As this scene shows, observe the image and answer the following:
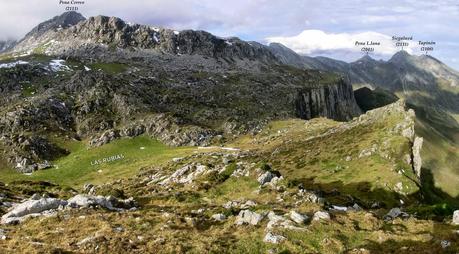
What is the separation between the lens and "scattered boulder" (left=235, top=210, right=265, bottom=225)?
37.1 m

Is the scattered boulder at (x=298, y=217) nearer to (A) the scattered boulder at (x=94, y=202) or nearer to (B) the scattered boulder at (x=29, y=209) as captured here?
(A) the scattered boulder at (x=94, y=202)

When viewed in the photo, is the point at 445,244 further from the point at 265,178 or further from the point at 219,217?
the point at 265,178

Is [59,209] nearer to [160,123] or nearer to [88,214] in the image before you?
[88,214]

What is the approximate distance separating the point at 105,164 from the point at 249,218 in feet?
349

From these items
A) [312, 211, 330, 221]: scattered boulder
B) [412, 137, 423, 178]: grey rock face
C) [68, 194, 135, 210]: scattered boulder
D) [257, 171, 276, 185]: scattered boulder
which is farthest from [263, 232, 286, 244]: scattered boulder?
[412, 137, 423, 178]: grey rock face

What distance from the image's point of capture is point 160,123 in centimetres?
16800

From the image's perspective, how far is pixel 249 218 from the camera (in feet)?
123

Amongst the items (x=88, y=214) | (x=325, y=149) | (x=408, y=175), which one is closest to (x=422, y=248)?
(x=88, y=214)

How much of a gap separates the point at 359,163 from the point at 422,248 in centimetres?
5356

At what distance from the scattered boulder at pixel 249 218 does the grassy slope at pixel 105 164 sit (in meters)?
83.8

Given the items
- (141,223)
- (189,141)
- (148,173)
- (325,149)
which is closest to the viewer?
(141,223)

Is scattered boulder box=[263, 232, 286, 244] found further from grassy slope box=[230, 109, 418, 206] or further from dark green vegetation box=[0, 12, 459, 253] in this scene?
grassy slope box=[230, 109, 418, 206]

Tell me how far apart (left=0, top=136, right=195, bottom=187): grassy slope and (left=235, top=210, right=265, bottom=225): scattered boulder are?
275 feet

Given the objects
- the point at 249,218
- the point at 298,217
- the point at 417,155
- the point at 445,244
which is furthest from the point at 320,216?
the point at 417,155
